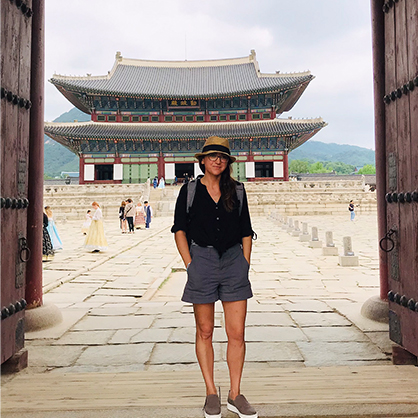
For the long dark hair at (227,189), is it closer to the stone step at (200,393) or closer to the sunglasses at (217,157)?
the sunglasses at (217,157)

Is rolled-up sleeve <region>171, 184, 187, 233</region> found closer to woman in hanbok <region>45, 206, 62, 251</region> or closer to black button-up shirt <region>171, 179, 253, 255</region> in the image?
black button-up shirt <region>171, 179, 253, 255</region>

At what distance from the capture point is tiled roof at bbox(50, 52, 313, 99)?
29.5m

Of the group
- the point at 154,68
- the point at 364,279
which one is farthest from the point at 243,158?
the point at 364,279

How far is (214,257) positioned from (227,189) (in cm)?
41

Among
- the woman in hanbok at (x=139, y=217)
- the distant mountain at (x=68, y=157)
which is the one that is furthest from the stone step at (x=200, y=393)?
the distant mountain at (x=68, y=157)

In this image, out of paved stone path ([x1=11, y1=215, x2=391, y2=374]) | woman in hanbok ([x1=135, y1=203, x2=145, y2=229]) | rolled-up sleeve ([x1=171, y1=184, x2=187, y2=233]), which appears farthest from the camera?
woman in hanbok ([x1=135, y1=203, x2=145, y2=229])

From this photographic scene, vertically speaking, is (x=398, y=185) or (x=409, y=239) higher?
(x=398, y=185)

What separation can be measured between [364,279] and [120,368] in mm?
4935

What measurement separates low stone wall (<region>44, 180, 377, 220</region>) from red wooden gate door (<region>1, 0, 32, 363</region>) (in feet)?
64.5

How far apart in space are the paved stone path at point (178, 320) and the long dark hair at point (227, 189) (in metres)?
1.35

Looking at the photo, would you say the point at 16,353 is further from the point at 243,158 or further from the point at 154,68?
the point at 154,68

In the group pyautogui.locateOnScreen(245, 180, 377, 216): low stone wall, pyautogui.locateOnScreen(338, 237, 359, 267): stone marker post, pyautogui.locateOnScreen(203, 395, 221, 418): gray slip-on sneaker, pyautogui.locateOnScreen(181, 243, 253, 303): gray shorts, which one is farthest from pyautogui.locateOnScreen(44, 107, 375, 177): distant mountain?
pyautogui.locateOnScreen(203, 395, 221, 418): gray slip-on sneaker

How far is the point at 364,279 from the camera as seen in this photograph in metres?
6.45

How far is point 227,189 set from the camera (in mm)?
2250
